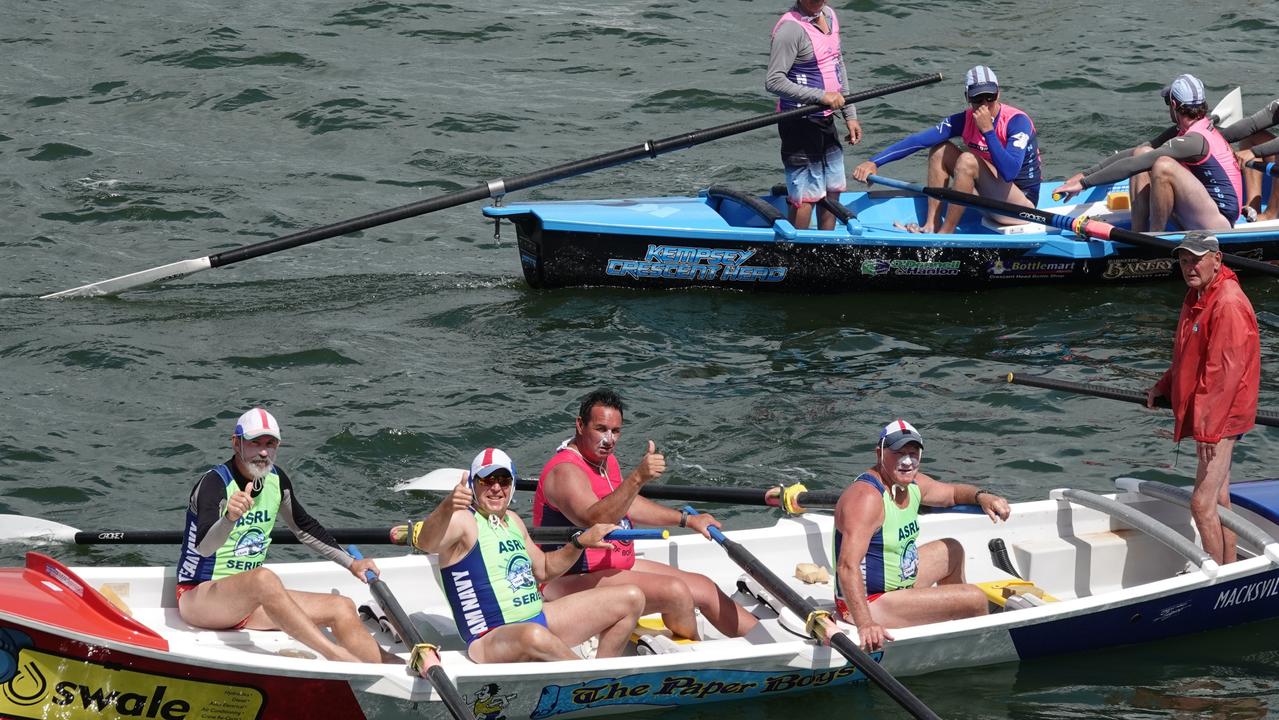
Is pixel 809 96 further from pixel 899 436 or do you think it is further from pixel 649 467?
pixel 649 467

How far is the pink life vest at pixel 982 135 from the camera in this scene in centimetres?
1318

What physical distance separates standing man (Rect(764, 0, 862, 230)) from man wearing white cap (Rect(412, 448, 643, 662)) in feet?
19.5

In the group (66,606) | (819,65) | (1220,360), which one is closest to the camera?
(66,606)

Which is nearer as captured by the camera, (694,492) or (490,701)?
(490,701)

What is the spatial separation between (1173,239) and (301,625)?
8393 millimetres

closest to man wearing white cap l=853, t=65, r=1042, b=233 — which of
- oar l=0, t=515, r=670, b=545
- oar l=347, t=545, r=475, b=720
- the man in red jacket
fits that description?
the man in red jacket

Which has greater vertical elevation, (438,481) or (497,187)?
(497,187)

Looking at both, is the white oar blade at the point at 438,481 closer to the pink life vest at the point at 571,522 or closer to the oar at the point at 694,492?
the oar at the point at 694,492

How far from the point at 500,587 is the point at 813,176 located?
661 centimetres

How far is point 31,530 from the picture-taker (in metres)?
9.24

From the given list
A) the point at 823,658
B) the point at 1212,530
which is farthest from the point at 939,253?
the point at 823,658

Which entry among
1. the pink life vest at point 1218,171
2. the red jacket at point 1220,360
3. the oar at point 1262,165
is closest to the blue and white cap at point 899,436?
the red jacket at point 1220,360

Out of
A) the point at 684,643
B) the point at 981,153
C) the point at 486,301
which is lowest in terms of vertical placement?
the point at 684,643

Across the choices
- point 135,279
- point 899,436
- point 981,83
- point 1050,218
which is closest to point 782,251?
point 981,83
